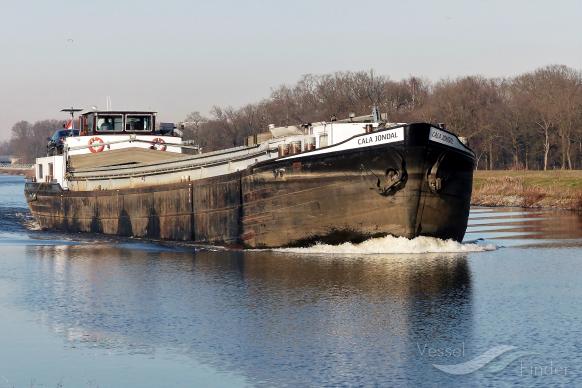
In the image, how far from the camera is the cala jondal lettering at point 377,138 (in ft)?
102

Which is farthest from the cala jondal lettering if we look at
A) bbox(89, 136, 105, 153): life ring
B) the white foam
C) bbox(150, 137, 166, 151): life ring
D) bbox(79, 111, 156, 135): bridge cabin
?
bbox(89, 136, 105, 153): life ring

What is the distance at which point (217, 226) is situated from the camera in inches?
1453

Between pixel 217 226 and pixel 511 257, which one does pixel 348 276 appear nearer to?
pixel 511 257

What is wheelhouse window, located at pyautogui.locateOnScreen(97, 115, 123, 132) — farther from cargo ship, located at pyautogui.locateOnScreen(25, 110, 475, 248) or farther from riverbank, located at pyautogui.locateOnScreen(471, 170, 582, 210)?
riverbank, located at pyautogui.locateOnScreen(471, 170, 582, 210)

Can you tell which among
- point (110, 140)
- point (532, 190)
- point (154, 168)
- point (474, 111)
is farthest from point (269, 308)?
point (474, 111)

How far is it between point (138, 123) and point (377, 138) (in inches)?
890

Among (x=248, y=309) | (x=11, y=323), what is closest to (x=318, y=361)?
(x=248, y=309)

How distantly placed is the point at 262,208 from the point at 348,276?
24.1 ft

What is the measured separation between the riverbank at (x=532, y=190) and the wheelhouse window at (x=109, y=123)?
2682 centimetres

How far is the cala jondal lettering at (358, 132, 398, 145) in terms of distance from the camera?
1226 inches

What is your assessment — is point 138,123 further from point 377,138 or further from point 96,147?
point 377,138

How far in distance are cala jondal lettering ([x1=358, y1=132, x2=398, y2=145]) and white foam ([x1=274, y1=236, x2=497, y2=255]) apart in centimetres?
331

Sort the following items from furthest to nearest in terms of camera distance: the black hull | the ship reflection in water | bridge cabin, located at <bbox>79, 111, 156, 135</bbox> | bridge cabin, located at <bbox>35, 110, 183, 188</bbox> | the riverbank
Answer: the riverbank → bridge cabin, located at <bbox>79, 111, 156, 135</bbox> → bridge cabin, located at <bbox>35, 110, 183, 188</bbox> → the black hull → the ship reflection in water

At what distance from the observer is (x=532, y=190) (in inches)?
2518
